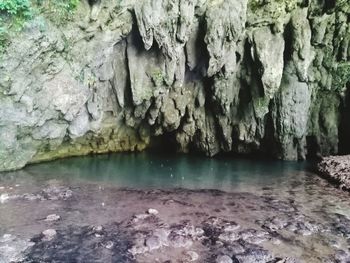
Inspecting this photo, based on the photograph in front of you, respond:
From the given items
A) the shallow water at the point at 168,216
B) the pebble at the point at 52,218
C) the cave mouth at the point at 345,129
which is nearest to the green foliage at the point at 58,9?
the shallow water at the point at 168,216

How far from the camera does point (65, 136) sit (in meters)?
19.3

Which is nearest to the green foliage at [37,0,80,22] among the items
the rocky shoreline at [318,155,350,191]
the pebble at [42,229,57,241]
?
the pebble at [42,229,57,241]

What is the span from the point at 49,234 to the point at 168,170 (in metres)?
9.57

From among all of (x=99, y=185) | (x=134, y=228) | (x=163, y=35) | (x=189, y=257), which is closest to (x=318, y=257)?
(x=189, y=257)

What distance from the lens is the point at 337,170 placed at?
1830 cm

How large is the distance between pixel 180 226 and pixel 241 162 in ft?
37.9

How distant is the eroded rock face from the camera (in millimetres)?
16156

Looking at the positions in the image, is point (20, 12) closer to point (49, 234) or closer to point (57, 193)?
point (57, 193)

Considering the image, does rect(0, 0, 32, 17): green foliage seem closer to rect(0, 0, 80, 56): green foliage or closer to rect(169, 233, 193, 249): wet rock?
rect(0, 0, 80, 56): green foliage

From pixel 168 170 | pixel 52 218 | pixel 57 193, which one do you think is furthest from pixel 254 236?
pixel 168 170

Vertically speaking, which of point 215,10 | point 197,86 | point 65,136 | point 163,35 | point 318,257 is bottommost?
point 318,257

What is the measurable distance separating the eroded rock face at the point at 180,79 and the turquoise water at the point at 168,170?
3.24 feet

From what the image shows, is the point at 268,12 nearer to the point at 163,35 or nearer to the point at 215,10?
the point at 215,10

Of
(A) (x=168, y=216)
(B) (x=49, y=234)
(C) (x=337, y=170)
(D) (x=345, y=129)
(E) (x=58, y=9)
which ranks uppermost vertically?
(E) (x=58, y=9)
